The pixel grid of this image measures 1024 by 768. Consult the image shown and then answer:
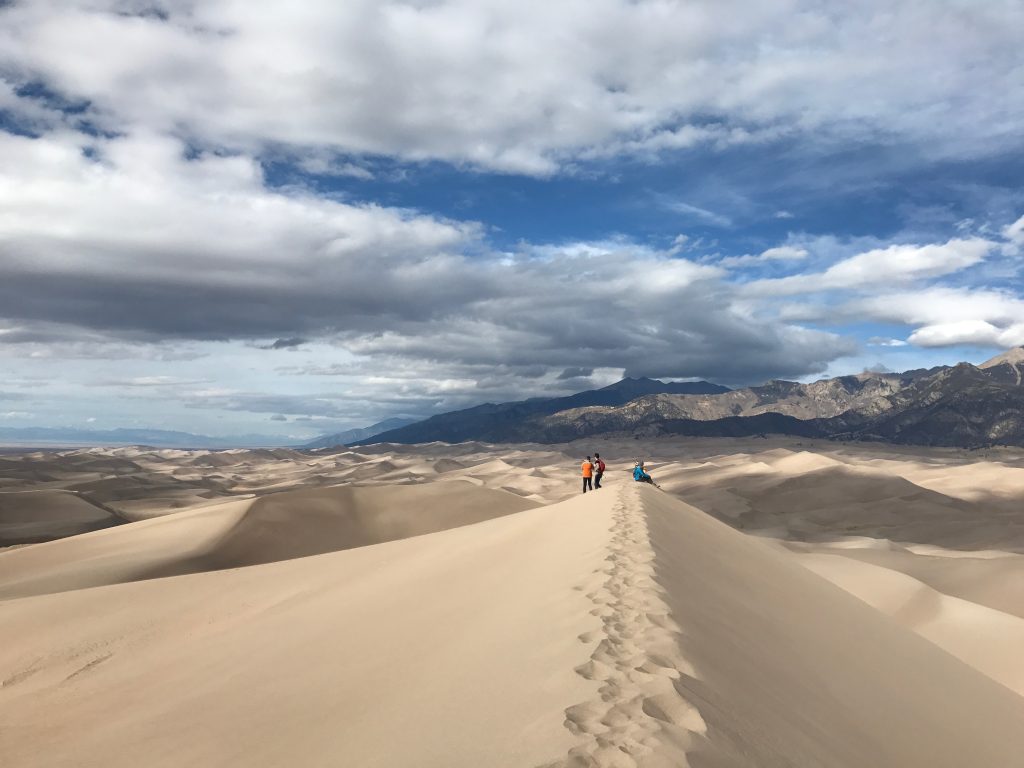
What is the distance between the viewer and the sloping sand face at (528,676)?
3717 millimetres

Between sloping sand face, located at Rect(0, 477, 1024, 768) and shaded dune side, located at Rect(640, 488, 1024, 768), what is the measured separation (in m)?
0.03

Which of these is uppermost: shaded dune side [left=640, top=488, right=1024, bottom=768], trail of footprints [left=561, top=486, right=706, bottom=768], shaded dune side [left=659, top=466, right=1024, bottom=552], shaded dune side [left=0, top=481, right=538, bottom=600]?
trail of footprints [left=561, top=486, right=706, bottom=768]

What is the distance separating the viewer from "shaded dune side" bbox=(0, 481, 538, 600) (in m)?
18.5

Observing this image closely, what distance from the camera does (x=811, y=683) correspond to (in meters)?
5.49

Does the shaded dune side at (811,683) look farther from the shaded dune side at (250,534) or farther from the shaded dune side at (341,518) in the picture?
the shaded dune side at (341,518)

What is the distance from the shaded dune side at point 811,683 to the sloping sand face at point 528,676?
0.08 feet

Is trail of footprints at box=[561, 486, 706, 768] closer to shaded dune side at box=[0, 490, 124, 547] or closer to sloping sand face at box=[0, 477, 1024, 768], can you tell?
sloping sand face at box=[0, 477, 1024, 768]

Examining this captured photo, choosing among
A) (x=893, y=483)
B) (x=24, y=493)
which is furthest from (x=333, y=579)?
(x=893, y=483)

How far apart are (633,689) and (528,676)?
2.57ft

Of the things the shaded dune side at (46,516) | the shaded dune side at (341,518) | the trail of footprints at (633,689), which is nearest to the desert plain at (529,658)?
the trail of footprints at (633,689)

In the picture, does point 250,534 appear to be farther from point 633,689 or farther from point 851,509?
point 851,509

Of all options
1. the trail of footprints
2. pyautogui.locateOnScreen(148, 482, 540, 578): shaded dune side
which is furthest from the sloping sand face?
pyautogui.locateOnScreen(148, 482, 540, 578): shaded dune side

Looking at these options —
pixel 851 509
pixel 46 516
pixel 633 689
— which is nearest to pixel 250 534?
pixel 46 516

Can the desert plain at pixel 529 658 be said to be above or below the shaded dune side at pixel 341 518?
above
